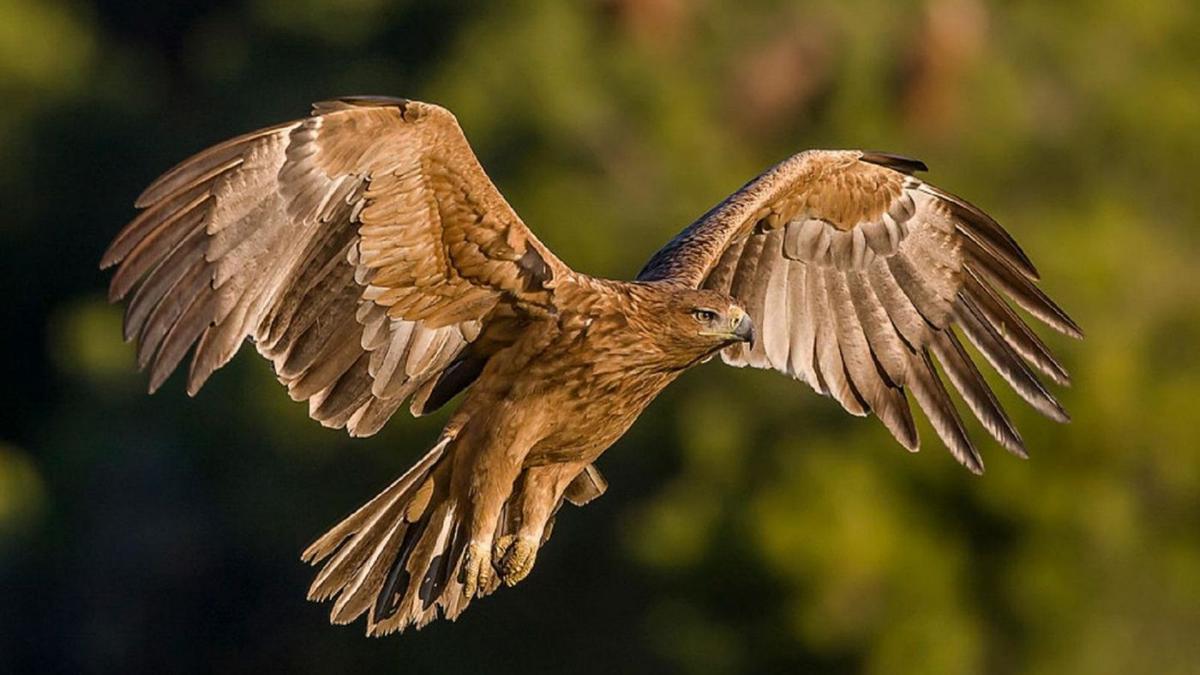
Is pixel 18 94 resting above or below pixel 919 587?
above

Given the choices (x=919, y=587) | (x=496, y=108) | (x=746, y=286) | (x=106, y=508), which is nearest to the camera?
(x=746, y=286)

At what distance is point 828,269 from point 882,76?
14.4 metres

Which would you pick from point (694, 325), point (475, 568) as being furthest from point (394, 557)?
point (694, 325)

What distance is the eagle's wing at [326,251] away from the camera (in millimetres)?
10125

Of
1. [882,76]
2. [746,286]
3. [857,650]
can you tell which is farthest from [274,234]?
[882,76]

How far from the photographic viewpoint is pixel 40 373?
113ft

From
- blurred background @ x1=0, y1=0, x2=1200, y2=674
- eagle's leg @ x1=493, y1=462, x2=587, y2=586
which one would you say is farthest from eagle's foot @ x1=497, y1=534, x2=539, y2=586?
blurred background @ x1=0, y1=0, x2=1200, y2=674

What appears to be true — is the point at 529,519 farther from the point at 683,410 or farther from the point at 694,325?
the point at 683,410

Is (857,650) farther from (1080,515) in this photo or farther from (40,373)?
(40,373)

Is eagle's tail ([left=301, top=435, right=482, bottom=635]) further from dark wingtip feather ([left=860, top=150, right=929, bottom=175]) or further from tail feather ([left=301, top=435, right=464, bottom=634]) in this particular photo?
dark wingtip feather ([left=860, top=150, right=929, bottom=175])

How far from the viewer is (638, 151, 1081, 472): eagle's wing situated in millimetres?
12047

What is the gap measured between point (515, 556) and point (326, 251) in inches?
54.3

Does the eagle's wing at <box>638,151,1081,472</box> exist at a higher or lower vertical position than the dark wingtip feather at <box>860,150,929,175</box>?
lower

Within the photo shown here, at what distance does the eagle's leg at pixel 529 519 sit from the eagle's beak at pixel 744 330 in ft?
2.73
